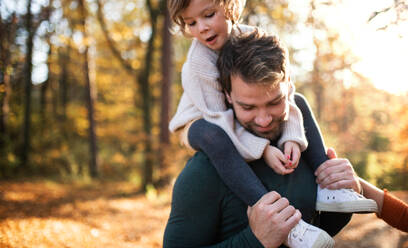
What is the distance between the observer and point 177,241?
149 cm

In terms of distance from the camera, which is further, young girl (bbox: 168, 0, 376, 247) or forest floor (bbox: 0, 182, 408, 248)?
forest floor (bbox: 0, 182, 408, 248)

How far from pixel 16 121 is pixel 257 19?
416 inches

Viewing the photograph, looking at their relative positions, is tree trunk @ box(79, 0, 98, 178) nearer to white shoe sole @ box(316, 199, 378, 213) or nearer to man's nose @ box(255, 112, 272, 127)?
man's nose @ box(255, 112, 272, 127)

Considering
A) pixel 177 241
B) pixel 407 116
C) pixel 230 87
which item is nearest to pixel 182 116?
pixel 230 87

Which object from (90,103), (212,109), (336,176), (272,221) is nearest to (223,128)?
(212,109)

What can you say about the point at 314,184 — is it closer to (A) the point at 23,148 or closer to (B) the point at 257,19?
(B) the point at 257,19

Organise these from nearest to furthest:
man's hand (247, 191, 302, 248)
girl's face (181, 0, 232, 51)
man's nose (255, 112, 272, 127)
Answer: man's hand (247, 191, 302, 248) → man's nose (255, 112, 272, 127) → girl's face (181, 0, 232, 51)

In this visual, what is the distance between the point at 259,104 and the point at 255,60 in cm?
22

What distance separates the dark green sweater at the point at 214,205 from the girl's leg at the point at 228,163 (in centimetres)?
7

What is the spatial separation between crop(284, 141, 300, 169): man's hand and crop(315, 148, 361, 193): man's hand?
20 cm

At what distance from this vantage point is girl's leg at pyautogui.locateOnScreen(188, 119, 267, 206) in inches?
59.2

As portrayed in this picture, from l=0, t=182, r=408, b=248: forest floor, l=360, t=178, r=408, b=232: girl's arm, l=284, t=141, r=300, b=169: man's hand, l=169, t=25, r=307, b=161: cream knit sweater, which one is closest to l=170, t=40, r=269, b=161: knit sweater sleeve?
l=169, t=25, r=307, b=161: cream knit sweater

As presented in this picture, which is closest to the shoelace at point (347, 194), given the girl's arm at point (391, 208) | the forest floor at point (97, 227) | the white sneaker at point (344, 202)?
the white sneaker at point (344, 202)

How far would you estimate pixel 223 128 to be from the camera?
5.54 feet
